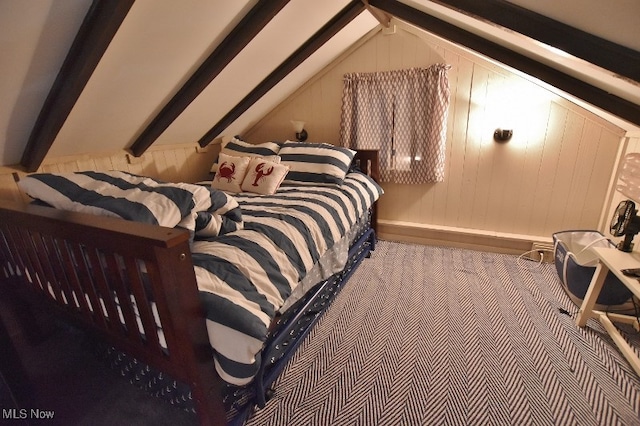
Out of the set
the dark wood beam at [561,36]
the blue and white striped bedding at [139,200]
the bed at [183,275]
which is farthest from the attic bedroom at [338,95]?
the blue and white striped bedding at [139,200]

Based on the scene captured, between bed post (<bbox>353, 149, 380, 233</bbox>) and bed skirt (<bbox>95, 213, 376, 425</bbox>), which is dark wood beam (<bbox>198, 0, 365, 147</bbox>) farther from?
bed skirt (<bbox>95, 213, 376, 425</bbox>)

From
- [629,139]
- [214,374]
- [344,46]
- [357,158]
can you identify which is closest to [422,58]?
[344,46]

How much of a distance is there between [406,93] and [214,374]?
2.56m

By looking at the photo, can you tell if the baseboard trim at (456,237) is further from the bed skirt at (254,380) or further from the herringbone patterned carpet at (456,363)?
the bed skirt at (254,380)

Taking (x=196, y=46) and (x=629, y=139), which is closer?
(x=196, y=46)

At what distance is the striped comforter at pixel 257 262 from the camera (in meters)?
0.91

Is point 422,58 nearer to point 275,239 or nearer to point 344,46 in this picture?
point 344,46

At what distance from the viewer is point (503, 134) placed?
2354mm

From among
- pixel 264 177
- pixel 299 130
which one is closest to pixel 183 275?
pixel 264 177

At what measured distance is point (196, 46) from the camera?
166 centimetres

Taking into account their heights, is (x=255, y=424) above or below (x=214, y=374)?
→ below

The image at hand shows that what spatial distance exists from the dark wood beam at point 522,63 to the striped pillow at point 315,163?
1.07m

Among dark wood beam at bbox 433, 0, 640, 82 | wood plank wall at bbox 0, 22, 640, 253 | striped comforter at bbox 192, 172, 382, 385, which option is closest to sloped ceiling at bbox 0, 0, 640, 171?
dark wood beam at bbox 433, 0, 640, 82

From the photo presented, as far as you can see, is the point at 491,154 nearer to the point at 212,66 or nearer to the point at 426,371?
the point at 426,371
